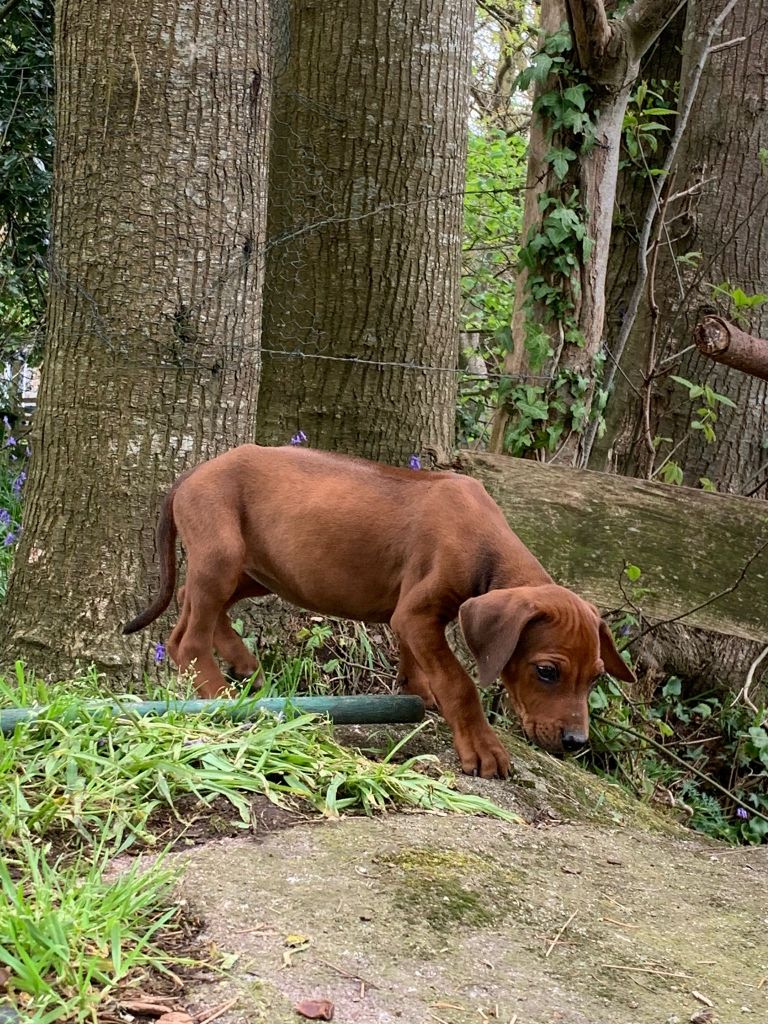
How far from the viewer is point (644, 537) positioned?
5.49 m

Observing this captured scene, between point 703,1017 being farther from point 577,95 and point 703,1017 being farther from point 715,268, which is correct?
point 715,268

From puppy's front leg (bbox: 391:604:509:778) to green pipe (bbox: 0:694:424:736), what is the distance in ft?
0.71

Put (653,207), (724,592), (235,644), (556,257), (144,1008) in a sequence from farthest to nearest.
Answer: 1. (653,207)
2. (556,257)
3. (724,592)
4. (235,644)
5. (144,1008)

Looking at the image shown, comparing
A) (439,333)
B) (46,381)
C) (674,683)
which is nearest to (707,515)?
(674,683)

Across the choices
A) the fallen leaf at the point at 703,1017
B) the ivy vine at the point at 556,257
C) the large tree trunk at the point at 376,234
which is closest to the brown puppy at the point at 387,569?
the fallen leaf at the point at 703,1017

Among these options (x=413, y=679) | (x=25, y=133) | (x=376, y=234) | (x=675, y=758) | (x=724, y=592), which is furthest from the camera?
(x=25, y=133)

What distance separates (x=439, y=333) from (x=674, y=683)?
7.84 ft

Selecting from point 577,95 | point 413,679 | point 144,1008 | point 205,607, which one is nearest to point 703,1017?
point 144,1008

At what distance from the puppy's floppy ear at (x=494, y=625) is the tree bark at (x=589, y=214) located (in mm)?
3174

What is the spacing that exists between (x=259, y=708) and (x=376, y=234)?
11.0ft

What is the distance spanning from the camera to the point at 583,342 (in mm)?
6773

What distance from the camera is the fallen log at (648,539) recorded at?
5.38 meters

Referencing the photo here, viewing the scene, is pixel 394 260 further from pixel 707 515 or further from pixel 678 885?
pixel 678 885

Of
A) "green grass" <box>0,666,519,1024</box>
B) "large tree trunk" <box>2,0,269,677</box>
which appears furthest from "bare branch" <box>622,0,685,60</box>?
"green grass" <box>0,666,519,1024</box>
